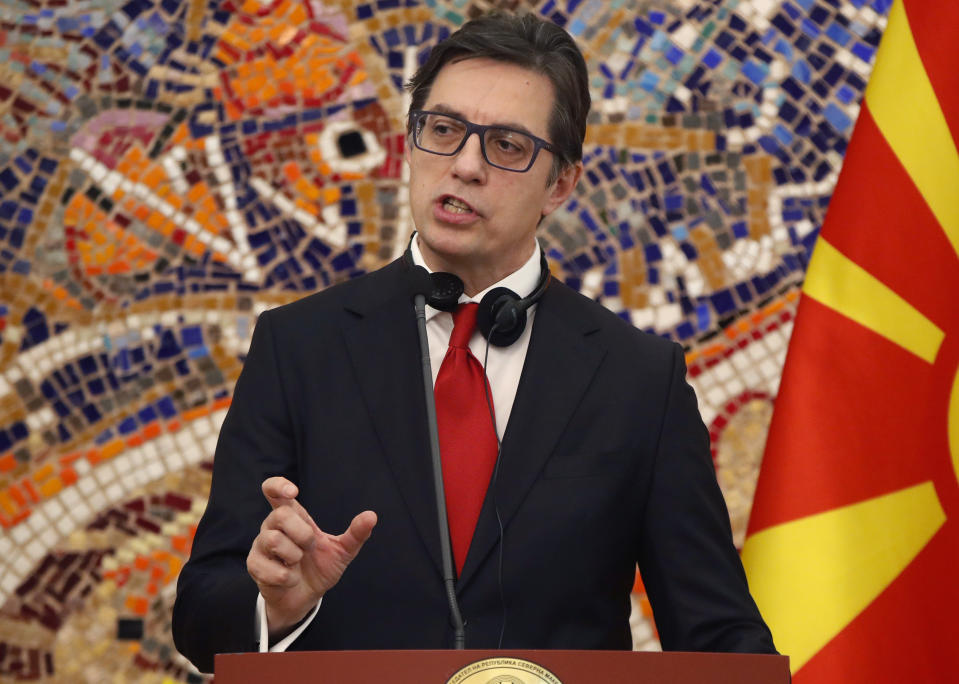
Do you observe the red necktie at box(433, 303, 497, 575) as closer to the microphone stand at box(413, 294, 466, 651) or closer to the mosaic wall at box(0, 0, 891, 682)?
the microphone stand at box(413, 294, 466, 651)

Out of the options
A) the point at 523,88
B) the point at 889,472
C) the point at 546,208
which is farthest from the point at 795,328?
the point at 523,88

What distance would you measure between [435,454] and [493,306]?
0.94 ft

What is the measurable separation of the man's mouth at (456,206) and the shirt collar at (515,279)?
0.35ft

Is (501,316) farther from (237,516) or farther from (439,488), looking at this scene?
(237,516)

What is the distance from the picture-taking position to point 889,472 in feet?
8.13

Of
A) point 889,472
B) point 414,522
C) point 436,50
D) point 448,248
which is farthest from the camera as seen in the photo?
point 889,472

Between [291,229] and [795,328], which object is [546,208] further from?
[291,229]

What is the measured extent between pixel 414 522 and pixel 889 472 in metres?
1.16

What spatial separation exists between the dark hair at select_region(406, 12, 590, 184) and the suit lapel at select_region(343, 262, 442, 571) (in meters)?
0.29

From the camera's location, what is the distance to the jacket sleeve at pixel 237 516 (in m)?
1.60

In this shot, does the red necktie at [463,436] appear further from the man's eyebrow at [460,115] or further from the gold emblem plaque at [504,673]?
the gold emblem plaque at [504,673]

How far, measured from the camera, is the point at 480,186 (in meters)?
1.93

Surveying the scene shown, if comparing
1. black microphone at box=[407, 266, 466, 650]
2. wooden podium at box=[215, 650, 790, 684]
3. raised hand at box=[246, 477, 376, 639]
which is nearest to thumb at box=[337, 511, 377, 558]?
raised hand at box=[246, 477, 376, 639]

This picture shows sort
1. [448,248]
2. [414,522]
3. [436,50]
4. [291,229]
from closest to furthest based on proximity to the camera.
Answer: [414,522] → [448,248] → [436,50] → [291,229]
